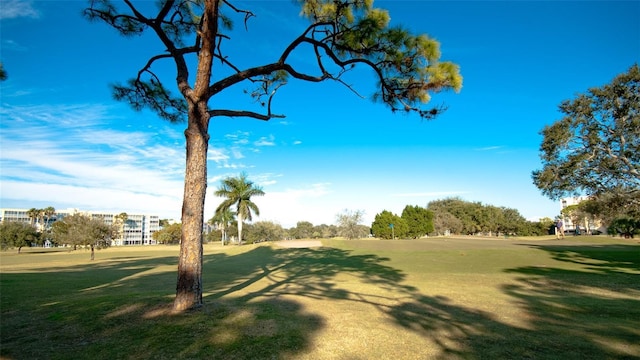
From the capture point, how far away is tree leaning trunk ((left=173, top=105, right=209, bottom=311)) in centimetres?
605

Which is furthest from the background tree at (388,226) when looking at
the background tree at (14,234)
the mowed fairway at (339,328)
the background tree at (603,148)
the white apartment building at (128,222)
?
the white apartment building at (128,222)

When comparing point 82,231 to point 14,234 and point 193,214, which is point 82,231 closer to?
point 193,214

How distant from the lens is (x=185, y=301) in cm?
597

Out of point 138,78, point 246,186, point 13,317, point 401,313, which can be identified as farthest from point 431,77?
point 246,186

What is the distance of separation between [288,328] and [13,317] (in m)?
5.64

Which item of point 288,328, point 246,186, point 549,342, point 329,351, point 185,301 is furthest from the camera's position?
point 246,186

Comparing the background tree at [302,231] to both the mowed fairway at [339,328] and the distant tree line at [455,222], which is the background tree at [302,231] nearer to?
the distant tree line at [455,222]

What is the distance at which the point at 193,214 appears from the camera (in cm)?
627

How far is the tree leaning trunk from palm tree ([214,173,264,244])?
38.5 m

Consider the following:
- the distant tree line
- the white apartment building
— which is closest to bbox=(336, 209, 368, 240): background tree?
the distant tree line

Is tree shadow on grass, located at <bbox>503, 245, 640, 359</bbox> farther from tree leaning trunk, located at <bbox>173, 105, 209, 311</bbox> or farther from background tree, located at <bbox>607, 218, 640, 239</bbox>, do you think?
background tree, located at <bbox>607, 218, 640, 239</bbox>

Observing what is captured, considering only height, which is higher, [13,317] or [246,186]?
[246,186]

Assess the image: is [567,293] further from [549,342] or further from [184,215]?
[184,215]

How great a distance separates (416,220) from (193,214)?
58547 mm
